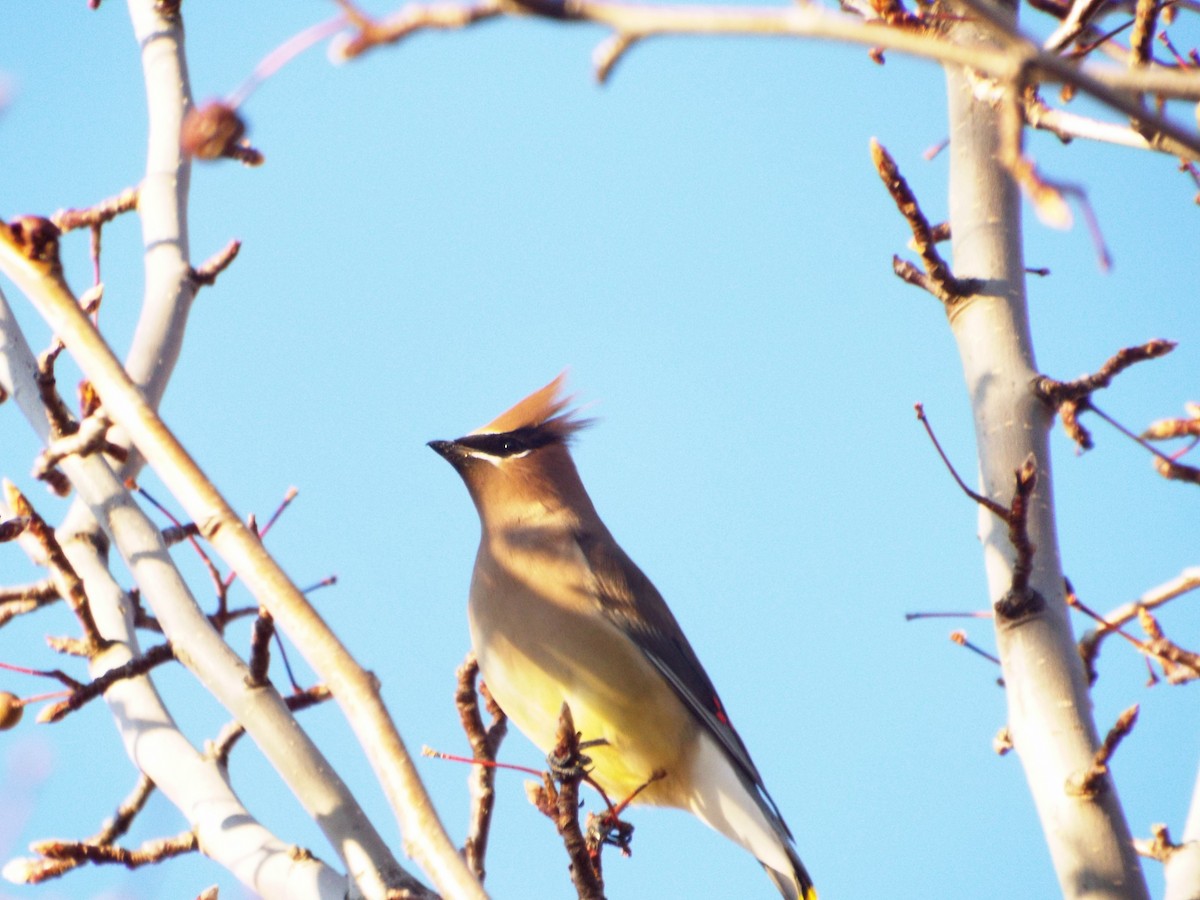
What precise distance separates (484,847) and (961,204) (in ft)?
5.33

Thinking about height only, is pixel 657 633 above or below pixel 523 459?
below

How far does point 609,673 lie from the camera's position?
152 inches

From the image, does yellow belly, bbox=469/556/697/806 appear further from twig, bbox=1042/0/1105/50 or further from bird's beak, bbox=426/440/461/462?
twig, bbox=1042/0/1105/50

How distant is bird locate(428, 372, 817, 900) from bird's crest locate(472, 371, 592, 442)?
0.35 metres

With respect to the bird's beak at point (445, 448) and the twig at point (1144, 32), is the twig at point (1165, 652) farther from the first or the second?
the bird's beak at point (445, 448)

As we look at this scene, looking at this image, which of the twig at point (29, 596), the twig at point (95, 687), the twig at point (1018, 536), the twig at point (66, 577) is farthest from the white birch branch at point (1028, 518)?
the twig at point (29, 596)

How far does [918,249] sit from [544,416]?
2101 mm

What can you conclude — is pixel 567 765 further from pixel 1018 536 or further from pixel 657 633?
pixel 657 633

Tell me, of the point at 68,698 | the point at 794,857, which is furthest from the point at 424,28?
the point at 794,857

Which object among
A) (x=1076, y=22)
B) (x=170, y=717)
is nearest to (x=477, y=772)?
(x=170, y=717)

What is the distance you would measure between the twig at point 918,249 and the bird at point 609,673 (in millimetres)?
1314

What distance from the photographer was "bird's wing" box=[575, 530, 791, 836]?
400cm

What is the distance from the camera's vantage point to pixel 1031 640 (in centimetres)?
253

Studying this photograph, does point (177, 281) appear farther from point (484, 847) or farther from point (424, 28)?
point (424, 28)
